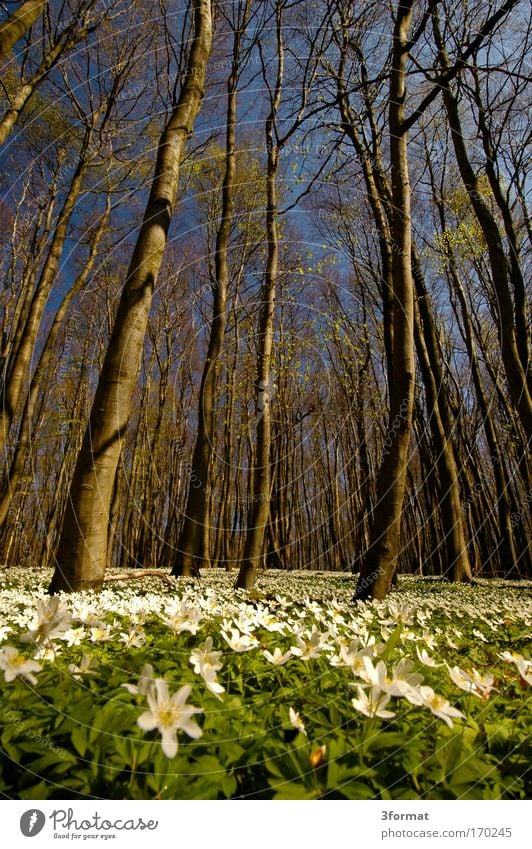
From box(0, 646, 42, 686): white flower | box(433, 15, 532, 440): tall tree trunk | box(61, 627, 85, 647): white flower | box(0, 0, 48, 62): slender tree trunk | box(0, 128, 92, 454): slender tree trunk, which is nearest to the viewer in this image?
box(0, 646, 42, 686): white flower

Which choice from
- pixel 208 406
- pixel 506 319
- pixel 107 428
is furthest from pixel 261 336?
pixel 107 428

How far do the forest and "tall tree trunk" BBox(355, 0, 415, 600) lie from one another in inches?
1.5

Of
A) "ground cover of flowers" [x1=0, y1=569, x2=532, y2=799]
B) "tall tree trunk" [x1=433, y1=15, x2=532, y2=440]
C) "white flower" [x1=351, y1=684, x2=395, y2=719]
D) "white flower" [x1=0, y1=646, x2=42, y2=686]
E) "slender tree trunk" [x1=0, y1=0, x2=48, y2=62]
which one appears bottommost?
"ground cover of flowers" [x1=0, y1=569, x2=532, y2=799]

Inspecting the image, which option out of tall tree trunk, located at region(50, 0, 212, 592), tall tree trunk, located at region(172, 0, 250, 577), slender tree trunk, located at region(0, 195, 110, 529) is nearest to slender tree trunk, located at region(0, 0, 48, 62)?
tall tree trunk, located at region(50, 0, 212, 592)

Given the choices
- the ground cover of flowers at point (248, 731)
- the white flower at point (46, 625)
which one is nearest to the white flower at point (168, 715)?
the ground cover of flowers at point (248, 731)

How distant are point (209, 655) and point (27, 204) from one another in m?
14.2

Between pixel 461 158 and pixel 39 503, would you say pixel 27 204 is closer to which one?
pixel 461 158

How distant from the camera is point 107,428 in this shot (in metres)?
4.16

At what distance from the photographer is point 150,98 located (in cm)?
1070

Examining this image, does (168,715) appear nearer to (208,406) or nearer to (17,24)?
(17,24)

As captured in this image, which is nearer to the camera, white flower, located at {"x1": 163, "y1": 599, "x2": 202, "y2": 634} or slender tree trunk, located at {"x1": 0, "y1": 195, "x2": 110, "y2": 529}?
white flower, located at {"x1": 163, "y1": 599, "x2": 202, "y2": 634}

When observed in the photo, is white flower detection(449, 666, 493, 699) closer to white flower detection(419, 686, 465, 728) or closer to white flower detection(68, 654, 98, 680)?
white flower detection(419, 686, 465, 728)

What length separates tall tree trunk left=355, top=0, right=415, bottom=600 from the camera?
5320 mm

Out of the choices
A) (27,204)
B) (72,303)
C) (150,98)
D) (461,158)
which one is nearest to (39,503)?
(72,303)
